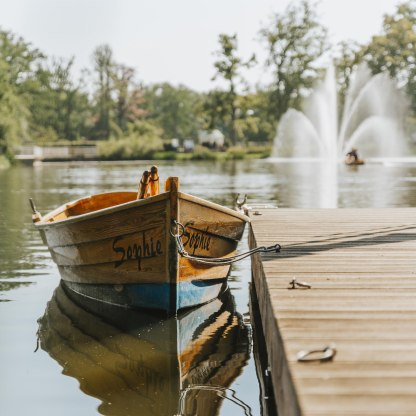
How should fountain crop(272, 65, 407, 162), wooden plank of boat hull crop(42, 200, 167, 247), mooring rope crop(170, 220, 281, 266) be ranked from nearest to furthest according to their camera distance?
mooring rope crop(170, 220, 281, 266)
wooden plank of boat hull crop(42, 200, 167, 247)
fountain crop(272, 65, 407, 162)

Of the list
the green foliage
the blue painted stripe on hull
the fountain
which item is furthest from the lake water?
the green foliage

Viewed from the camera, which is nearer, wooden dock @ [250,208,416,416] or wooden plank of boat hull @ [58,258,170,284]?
wooden dock @ [250,208,416,416]

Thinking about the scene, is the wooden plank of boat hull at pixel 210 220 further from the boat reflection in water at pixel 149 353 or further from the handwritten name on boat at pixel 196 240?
the boat reflection in water at pixel 149 353

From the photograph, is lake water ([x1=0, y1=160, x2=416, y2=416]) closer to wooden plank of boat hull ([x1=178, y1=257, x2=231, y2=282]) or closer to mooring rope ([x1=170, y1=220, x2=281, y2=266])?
wooden plank of boat hull ([x1=178, y1=257, x2=231, y2=282])

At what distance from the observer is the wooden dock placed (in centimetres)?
330

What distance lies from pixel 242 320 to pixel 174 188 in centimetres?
171

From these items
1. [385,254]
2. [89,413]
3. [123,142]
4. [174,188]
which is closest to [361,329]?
[89,413]

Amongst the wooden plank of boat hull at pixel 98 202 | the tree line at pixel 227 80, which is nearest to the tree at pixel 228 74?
the tree line at pixel 227 80

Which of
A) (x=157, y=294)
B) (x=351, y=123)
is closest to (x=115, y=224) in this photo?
(x=157, y=294)

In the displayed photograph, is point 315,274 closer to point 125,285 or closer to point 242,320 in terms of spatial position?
point 242,320

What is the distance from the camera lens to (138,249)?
292 inches

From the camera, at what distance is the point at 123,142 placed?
6353 centimetres

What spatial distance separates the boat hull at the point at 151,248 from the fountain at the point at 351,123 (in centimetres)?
4082

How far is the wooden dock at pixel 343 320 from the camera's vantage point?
3.30m
